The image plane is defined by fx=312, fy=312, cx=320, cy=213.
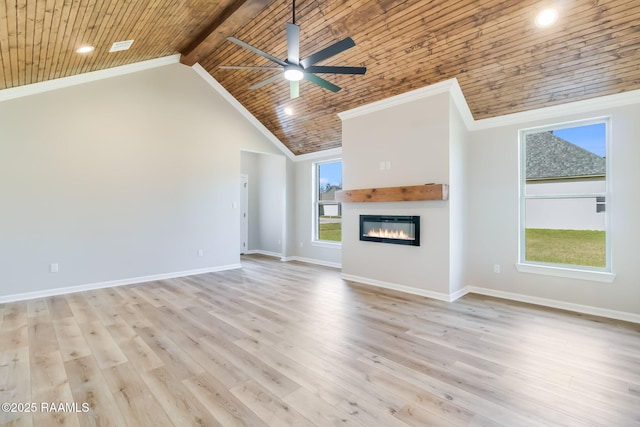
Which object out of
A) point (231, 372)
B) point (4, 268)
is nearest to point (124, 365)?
point (231, 372)

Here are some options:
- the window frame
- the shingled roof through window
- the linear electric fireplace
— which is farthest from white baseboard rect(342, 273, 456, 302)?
the shingled roof through window

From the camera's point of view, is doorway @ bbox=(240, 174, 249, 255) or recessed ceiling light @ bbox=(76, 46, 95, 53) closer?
recessed ceiling light @ bbox=(76, 46, 95, 53)

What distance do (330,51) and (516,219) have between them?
3421 millimetres

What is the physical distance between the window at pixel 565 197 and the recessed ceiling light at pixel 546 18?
5.03 feet

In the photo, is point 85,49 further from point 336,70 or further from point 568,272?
point 568,272

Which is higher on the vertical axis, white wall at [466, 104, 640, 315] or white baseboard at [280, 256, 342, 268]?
white wall at [466, 104, 640, 315]

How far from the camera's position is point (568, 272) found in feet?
13.0

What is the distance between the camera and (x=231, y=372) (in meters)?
2.36

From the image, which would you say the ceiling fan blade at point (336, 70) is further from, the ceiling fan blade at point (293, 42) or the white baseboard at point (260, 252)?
the white baseboard at point (260, 252)

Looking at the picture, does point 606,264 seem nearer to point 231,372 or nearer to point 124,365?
point 231,372

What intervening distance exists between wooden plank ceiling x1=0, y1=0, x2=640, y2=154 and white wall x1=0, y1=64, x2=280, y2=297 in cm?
55

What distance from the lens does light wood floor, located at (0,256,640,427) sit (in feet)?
6.23

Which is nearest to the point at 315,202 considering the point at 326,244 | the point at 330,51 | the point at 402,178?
the point at 326,244

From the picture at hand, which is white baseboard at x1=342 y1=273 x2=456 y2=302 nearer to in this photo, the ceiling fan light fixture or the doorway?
the ceiling fan light fixture
